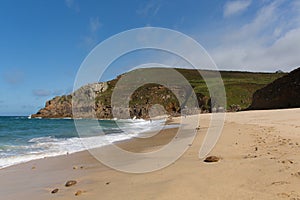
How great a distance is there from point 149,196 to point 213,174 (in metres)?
1.63

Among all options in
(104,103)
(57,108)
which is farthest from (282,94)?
(57,108)

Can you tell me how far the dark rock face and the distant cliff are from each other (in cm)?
2885

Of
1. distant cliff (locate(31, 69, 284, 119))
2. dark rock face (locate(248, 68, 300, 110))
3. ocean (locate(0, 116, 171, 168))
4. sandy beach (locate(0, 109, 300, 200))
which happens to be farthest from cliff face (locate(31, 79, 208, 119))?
sandy beach (locate(0, 109, 300, 200))

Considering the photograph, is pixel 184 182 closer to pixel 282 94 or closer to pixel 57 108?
pixel 282 94

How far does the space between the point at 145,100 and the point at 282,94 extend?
72535 mm

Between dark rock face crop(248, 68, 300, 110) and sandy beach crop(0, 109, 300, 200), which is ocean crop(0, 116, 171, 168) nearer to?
sandy beach crop(0, 109, 300, 200)

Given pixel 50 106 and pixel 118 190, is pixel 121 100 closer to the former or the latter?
pixel 50 106

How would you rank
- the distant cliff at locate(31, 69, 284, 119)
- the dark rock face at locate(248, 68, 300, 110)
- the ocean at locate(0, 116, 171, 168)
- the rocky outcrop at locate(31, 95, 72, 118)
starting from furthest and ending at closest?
1. the rocky outcrop at locate(31, 95, 72, 118)
2. the distant cliff at locate(31, 69, 284, 119)
3. the dark rock face at locate(248, 68, 300, 110)
4. the ocean at locate(0, 116, 171, 168)

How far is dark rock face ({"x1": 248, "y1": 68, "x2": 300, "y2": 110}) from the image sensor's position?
42.2 m

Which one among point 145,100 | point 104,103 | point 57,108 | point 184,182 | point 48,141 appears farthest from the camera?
point 57,108

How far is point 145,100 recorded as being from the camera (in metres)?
114

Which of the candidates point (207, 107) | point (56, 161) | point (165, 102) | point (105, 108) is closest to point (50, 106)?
point (105, 108)

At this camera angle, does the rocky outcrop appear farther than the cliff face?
Yes

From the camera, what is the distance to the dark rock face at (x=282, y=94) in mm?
42188
